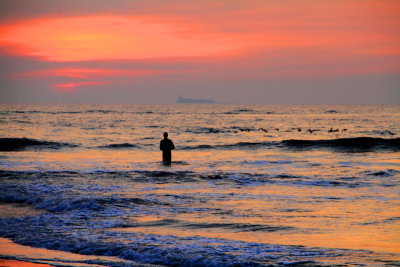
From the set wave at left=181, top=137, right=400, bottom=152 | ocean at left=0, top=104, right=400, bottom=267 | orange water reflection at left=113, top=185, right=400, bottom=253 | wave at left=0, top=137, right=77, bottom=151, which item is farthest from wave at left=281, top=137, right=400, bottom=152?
orange water reflection at left=113, top=185, right=400, bottom=253

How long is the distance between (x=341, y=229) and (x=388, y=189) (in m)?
6.59

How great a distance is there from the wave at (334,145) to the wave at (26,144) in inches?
361

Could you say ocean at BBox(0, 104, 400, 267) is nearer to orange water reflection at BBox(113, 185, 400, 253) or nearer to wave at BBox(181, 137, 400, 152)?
orange water reflection at BBox(113, 185, 400, 253)

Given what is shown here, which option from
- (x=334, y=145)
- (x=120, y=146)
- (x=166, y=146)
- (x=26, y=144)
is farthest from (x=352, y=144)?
(x=26, y=144)

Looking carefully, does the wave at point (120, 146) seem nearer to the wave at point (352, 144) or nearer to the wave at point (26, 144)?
the wave at point (26, 144)

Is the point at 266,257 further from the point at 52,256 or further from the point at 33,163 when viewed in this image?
the point at 33,163

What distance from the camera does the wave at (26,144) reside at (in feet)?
114

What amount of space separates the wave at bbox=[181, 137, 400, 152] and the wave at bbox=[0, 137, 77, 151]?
9162 millimetres

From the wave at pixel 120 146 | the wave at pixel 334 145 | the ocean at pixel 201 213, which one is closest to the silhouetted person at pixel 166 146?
the ocean at pixel 201 213

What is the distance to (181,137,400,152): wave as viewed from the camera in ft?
119

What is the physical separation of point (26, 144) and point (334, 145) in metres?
23.1

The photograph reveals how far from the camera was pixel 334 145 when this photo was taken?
3875 cm

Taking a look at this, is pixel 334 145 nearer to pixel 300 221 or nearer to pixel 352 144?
pixel 352 144

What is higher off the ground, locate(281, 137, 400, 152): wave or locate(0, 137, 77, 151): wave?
locate(0, 137, 77, 151): wave
